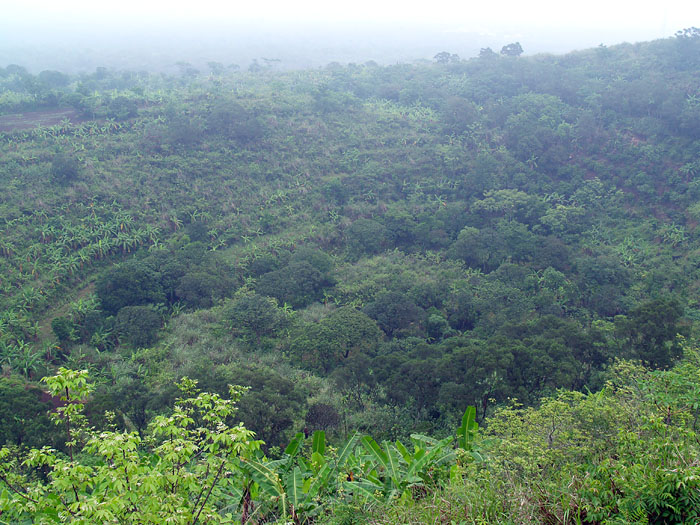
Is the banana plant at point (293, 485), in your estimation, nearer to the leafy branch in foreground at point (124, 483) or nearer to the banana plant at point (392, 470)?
the banana plant at point (392, 470)

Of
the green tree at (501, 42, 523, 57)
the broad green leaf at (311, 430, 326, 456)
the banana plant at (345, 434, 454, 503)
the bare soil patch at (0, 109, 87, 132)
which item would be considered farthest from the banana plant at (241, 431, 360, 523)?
the green tree at (501, 42, 523, 57)

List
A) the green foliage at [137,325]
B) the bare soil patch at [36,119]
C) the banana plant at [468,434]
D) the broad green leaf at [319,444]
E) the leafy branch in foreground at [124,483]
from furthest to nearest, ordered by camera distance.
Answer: the bare soil patch at [36,119], the green foliage at [137,325], the banana plant at [468,434], the broad green leaf at [319,444], the leafy branch in foreground at [124,483]

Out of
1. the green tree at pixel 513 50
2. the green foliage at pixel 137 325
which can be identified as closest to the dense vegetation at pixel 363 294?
the green foliage at pixel 137 325

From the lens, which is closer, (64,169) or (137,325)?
(137,325)

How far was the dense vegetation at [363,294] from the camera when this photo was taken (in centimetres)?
669

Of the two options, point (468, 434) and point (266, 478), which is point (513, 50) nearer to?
point (468, 434)

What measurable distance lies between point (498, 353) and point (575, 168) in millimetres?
24904

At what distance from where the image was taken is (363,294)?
25312mm

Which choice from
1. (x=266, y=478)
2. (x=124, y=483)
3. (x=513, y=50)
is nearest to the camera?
(x=124, y=483)

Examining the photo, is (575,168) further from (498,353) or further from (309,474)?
(309,474)

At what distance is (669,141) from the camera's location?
34.8 metres

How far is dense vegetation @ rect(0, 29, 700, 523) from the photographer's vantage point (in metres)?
Result: 6.69

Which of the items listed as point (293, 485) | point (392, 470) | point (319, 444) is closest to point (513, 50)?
point (319, 444)

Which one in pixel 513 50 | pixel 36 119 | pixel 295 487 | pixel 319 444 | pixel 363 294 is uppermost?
pixel 513 50
